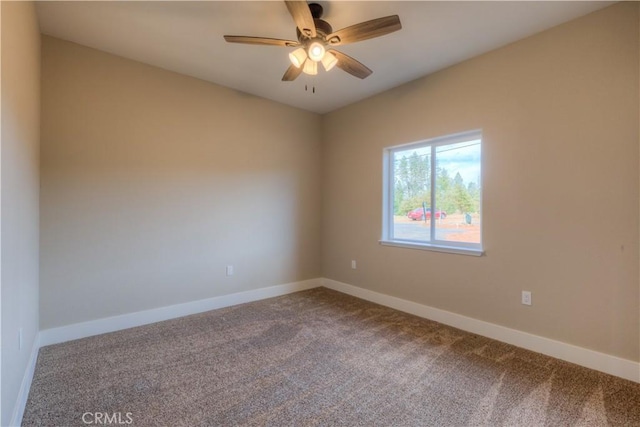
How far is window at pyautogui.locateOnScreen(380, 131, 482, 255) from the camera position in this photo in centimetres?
295

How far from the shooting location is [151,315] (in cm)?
305

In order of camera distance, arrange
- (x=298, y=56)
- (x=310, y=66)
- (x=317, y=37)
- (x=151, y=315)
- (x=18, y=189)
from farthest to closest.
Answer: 1. (x=151, y=315)
2. (x=310, y=66)
3. (x=298, y=56)
4. (x=317, y=37)
5. (x=18, y=189)

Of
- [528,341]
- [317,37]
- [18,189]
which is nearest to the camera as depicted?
[18,189]

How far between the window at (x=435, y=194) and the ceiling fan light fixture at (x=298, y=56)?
171 cm

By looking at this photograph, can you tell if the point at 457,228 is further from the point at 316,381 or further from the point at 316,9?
the point at 316,9

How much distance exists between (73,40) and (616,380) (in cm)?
503

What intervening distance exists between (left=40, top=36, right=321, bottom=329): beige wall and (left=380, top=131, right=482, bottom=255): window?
55.4 inches

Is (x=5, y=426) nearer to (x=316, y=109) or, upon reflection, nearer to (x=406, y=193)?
(x=406, y=193)

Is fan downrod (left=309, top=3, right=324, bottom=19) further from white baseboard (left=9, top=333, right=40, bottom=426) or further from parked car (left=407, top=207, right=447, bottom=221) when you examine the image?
white baseboard (left=9, top=333, right=40, bottom=426)

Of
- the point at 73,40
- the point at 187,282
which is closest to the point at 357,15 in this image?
the point at 73,40

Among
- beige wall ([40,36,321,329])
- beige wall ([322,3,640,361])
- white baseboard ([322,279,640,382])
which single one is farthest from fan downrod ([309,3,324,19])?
white baseboard ([322,279,640,382])

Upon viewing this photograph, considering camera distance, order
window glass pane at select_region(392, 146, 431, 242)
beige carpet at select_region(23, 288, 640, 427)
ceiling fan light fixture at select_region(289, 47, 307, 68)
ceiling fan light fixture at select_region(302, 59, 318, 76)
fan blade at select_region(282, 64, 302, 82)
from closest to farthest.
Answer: beige carpet at select_region(23, 288, 640, 427)
ceiling fan light fixture at select_region(289, 47, 307, 68)
ceiling fan light fixture at select_region(302, 59, 318, 76)
fan blade at select_region(282, 64, 302, 82)
window glass pane at select_region(392, 146, 431, 242)

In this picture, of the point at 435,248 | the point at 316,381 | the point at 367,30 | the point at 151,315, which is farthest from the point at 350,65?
the point at 151,315

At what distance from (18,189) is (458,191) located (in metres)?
3.46
